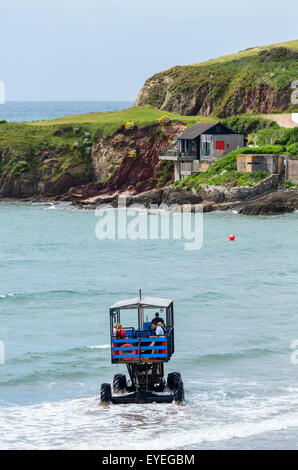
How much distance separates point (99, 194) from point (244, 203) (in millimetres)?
22337

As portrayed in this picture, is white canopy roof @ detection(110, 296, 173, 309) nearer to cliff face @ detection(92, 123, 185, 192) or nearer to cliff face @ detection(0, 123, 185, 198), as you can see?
cliff face @ detection(92, 123, 185, 192)

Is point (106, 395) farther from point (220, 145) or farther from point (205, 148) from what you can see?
point (220, 145)

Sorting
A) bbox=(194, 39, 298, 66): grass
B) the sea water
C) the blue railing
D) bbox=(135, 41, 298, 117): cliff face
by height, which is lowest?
the sea water

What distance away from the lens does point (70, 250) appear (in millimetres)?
58469

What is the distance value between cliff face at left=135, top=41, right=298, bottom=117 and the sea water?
50688 mm

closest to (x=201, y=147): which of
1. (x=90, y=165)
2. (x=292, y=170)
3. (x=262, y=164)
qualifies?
(x=262, y=164)

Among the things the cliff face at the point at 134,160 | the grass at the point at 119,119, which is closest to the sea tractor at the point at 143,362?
the cliff face at the point at 134,160

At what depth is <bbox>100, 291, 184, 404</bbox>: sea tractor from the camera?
23.4 metres

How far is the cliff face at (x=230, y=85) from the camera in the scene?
11000 centimetres

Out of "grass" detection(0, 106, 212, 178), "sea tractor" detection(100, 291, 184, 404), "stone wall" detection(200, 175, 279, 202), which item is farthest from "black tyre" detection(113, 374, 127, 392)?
"grass" detection(0, 106, 212, 178)

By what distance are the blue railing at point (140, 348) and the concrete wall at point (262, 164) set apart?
193 ft

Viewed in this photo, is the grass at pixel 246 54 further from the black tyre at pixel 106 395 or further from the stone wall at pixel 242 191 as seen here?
the black tyre at pixel 106 395

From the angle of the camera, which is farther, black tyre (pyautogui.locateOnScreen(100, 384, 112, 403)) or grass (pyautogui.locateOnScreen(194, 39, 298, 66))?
grass (pyautogui.locateOnScreen(194, 39, 298, 66))
